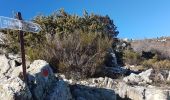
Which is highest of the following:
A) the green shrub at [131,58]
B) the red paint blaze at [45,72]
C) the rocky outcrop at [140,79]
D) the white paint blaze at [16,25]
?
the white paint blaze at [16,25]

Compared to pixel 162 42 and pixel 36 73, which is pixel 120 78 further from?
pixel 162 42

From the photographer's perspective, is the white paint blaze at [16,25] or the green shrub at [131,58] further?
the green shrub at [131,58]

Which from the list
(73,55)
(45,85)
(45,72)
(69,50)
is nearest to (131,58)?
(69,50)

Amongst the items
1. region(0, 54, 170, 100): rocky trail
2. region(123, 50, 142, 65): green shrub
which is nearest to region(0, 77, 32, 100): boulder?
region(0, 54, 170, 100): rocky trail

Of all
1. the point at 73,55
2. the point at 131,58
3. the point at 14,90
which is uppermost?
the point at 73,55

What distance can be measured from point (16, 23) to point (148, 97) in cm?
466

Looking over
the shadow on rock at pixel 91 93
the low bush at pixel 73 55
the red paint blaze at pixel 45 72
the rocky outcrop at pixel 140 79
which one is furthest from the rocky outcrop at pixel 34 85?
the rocky outcrop at pixel 140 79

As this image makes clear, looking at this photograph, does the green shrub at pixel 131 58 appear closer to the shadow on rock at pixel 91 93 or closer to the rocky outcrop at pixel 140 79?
the rocky outcrop at pixel 140 79

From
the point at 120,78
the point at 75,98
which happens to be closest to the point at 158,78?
the point at 120,78

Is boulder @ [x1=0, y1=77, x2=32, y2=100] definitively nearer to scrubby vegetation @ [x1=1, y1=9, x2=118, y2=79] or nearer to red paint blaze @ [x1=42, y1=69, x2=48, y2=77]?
red paint blaze @ [x1=42, y1=69, x2=48, y2=77]

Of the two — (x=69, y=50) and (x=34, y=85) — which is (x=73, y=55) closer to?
(x=69, y=50)

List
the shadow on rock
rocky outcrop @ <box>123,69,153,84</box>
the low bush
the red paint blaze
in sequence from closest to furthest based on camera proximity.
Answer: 1. the red paint blaze
2. the shadow on rock
3. rocky outcrop @ <box>123,69,153,84</box>
4. the low bush

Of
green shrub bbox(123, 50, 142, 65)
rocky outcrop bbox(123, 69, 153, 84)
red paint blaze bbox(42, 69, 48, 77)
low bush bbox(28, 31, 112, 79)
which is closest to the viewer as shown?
red paint blaze bbox(42, 69, 48, 77)

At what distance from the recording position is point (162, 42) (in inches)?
1687
